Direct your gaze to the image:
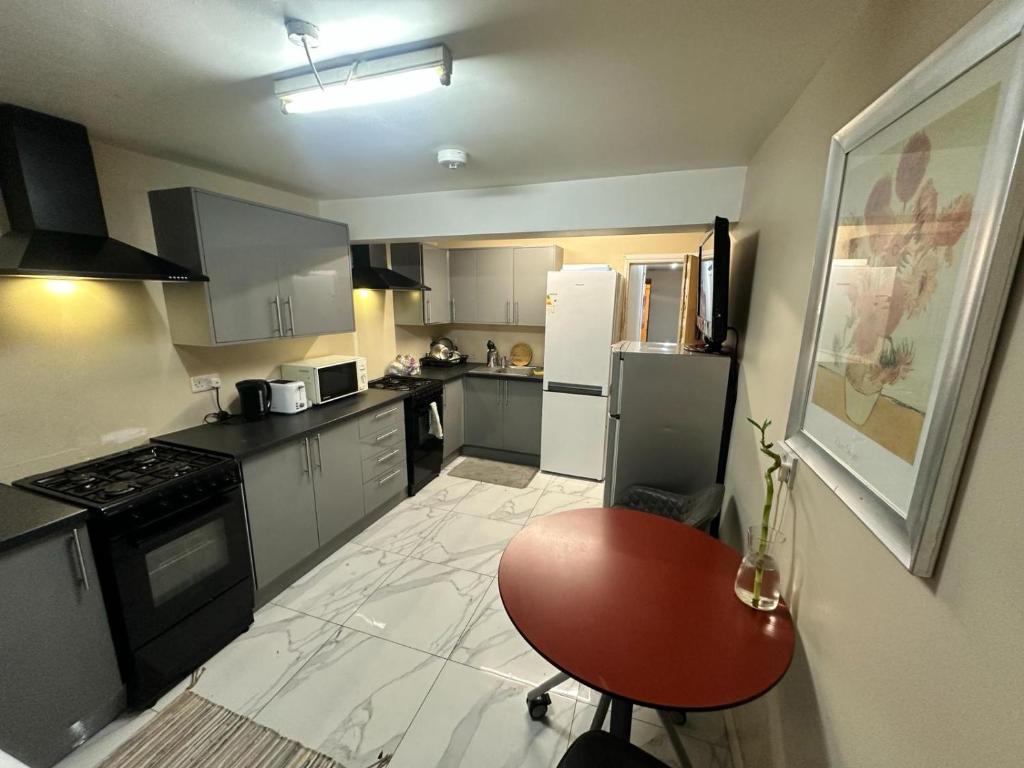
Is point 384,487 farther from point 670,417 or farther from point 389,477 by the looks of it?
point 670,417

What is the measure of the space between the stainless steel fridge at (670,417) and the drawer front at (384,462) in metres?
1.78

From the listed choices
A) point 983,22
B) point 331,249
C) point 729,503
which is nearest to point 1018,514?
point 983,22

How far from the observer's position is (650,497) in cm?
218

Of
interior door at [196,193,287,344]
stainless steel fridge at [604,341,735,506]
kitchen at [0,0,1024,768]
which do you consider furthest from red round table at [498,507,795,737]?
interior door at [196,193,287,344]

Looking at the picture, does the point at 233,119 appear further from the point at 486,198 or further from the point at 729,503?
the point at 729,503

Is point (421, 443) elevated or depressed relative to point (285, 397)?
depressed

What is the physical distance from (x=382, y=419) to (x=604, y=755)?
2462mm

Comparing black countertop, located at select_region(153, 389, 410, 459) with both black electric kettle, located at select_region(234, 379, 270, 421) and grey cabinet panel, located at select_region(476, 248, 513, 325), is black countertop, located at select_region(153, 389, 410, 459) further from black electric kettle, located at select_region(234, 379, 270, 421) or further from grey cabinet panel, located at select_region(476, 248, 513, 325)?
grey cabinet panel, located at select_region(476, 248, 513, 325)

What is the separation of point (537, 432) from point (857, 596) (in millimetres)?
3269

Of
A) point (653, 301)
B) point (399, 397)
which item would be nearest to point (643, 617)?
point (399, 397)

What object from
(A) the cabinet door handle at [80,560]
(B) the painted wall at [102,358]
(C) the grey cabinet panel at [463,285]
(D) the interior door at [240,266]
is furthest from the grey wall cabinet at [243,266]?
(C) the grey cabinet panel at [463,285]

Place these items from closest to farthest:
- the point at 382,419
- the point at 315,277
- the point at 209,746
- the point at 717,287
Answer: the point at 209,746 < the point at 717,287 < the point at 315,277 < the point at 382,419

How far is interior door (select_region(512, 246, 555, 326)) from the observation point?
4.09 m

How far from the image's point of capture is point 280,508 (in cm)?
224
